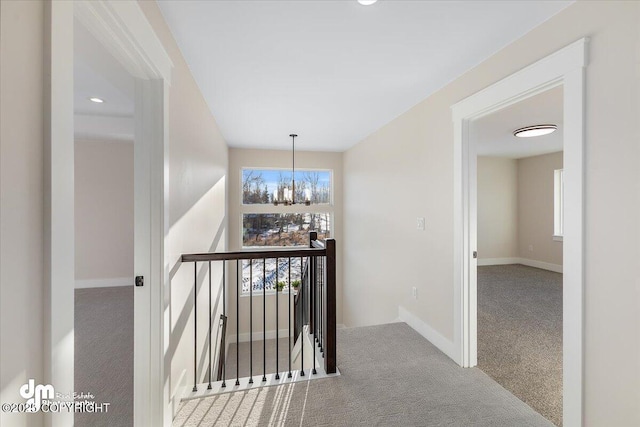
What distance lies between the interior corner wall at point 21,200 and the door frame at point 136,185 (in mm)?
20

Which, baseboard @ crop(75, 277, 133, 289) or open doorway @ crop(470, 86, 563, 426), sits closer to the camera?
open doorway @ crop(470, 86, 563, 426)

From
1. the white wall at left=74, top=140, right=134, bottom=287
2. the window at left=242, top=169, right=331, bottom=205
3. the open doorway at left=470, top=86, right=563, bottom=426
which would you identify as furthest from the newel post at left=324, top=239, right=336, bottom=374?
the white wall at left=74, top=140, right=134, bottom=287

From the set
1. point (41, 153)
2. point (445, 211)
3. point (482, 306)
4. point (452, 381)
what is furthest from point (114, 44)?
point (482, 306)

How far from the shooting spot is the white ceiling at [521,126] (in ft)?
9.81

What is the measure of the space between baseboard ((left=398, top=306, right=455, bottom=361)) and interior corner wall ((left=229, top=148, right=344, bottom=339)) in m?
2.45

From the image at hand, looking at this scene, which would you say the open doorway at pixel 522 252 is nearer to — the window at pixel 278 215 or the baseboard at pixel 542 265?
the baseboard at pixel 542 265

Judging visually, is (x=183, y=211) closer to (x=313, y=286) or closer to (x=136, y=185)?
(x=136, y=185)

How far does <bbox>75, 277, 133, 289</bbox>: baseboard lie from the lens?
4.32 meters

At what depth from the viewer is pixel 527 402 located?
187 cm

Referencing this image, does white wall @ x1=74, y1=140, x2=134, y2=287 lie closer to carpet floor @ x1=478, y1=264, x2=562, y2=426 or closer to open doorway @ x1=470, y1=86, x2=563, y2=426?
open doorway @ x1=470, y1=86, x2=563, y2=426

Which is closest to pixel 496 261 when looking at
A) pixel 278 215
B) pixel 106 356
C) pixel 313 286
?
pixel 278 215

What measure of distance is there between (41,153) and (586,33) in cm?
236

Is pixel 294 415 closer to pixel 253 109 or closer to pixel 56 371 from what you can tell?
pixel 56 371

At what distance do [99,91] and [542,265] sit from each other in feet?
26.6
